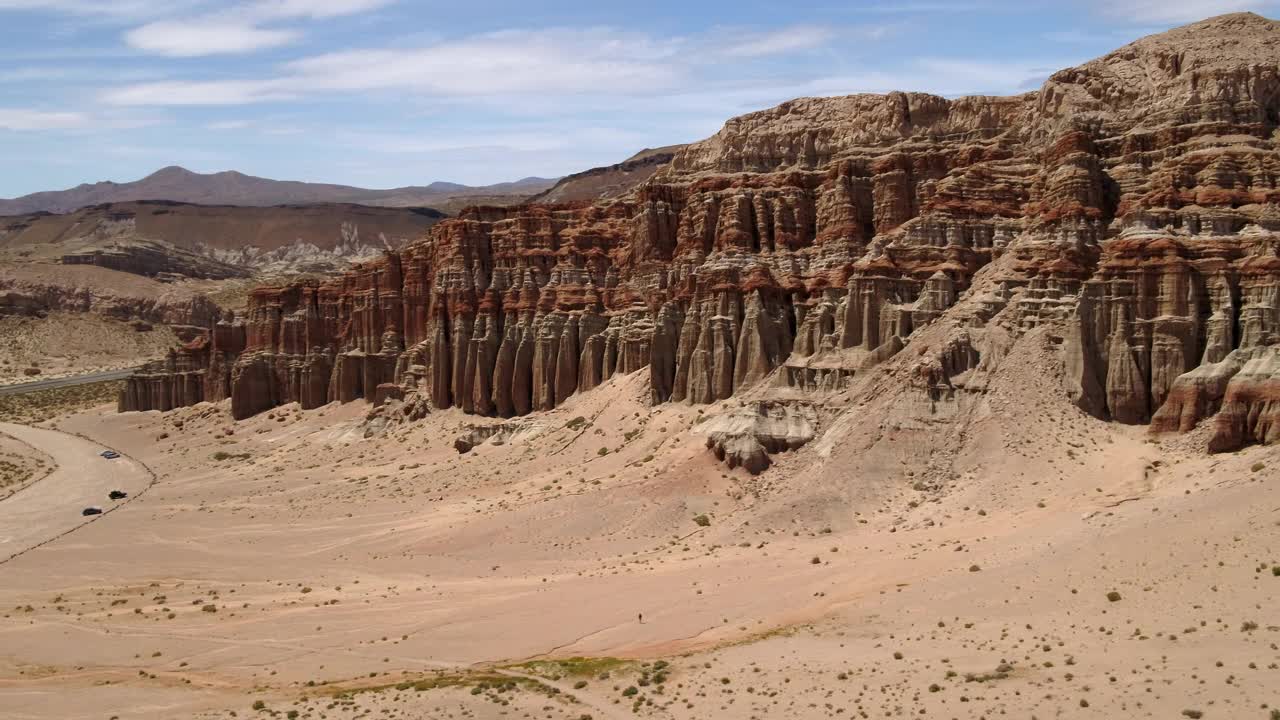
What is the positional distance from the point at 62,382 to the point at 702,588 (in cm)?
11100

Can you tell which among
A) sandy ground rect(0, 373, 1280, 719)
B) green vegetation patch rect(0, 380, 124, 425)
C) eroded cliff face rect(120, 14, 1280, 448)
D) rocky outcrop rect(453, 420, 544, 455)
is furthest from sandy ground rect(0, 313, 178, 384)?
sandy ground rect(0, 373, 1280, 719)

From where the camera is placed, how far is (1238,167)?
141 feet

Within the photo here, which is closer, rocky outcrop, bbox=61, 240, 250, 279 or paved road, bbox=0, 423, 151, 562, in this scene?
paved road, bbox=0, 423, 151, 562

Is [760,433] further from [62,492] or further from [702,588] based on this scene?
[62,492]

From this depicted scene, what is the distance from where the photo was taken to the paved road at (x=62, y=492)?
186 feet

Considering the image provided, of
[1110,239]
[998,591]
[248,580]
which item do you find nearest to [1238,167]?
[1110,239]

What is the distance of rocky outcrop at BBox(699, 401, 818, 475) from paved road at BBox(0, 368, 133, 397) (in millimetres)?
91008

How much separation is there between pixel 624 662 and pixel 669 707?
3731mm

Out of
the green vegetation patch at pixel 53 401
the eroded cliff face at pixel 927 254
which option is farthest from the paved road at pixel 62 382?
the eroded cliff face at pixel 927 254

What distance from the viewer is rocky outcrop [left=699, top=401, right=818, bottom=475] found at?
4547 centimetres

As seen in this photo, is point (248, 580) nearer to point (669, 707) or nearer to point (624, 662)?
point (624, 662)

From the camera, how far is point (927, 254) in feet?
159

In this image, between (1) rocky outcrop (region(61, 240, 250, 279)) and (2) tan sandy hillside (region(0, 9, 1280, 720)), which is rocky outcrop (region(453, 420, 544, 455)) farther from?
(1) rocky outcrop (region(61, 240, 250, 279))

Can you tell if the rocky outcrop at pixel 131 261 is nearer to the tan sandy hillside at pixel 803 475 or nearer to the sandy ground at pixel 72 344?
the sandy ground at pixel 72 344
